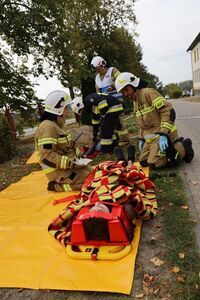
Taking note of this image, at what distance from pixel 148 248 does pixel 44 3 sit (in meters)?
10.5

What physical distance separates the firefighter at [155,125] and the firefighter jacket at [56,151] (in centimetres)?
119

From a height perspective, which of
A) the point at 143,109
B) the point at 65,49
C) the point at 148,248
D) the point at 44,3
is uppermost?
the point at 44,3

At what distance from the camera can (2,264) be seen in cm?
302

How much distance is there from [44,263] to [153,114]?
3298mm

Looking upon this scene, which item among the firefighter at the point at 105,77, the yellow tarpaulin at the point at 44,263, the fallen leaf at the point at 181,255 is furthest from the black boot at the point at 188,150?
the fallen leaf at the point at 181,255

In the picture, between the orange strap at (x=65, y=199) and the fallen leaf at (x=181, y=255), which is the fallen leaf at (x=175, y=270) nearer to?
the fallen leaf at (x=181, y=255)

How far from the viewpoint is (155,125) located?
5.51m

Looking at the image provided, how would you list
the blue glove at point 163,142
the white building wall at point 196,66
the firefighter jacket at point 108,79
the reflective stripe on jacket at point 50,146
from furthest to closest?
the white building wall at point 196,66 → the firefighter jacket at point 108,79 → the blue glove at point 163,142 → the reflective stripe on jacket at point 50,146

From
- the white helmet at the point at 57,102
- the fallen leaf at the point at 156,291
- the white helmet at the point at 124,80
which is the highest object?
the white helmet at the point at 124,80

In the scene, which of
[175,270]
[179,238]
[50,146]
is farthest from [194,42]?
[175,270]

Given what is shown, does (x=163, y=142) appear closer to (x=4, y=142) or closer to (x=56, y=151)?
(x=56, y=151)

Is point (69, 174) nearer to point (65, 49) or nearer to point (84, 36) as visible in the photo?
point (65, 49)

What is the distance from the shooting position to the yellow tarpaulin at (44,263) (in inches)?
102

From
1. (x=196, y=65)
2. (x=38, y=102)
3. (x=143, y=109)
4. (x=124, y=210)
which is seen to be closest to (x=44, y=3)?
(x=38, y=102)
